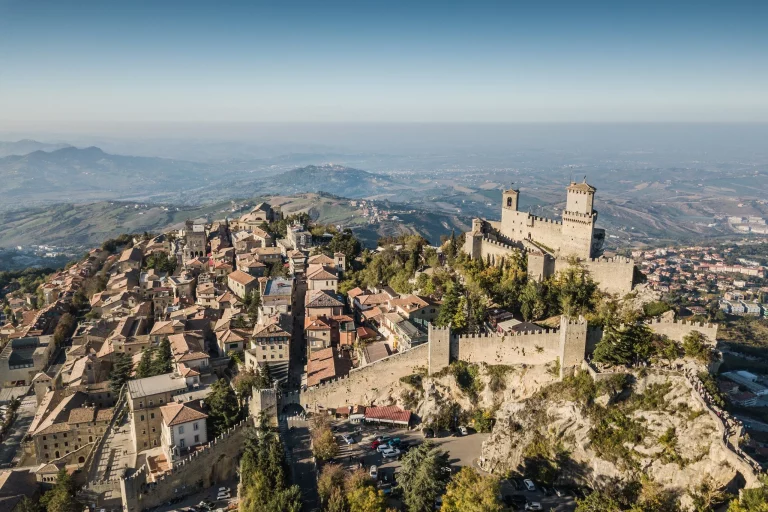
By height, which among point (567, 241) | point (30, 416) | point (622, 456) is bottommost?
point (30, 416)

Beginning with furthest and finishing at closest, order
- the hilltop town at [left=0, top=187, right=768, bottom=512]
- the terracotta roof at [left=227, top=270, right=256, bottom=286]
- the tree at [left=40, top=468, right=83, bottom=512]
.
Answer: the terracotta roof at [left=227, top=270, right=256, bottom=286]
the tree at [left=40, top=468, right=83, bottom=512]
the hilltop town at [left=0, top=187, right=768, bottom=512]

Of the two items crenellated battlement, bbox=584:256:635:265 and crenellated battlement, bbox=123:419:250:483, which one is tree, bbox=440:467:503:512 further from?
crenellated battlement, bbox=584:256:635:265

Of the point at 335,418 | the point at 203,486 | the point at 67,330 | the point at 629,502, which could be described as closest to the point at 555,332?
the point at 629,502

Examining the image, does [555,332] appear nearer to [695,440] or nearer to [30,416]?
[695,440]

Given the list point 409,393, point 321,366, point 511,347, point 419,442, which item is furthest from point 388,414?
point 511,347

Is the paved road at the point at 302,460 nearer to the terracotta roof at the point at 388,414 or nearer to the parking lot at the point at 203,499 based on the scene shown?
the parking lot at the point at 203,499

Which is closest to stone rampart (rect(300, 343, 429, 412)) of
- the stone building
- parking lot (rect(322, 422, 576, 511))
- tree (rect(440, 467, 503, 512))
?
parking lot (rect(322, 422, 576, 511))
